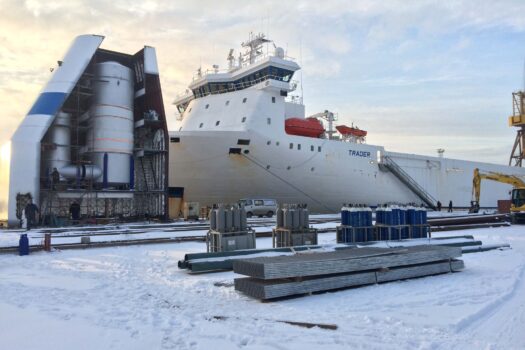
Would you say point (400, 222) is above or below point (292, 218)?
below

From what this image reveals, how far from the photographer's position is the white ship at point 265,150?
25750mm

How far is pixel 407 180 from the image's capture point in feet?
119

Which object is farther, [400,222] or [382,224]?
[400,222]

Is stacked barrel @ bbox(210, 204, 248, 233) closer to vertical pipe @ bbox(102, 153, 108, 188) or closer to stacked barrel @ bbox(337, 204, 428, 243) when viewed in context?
stacked barrel @ bbox(337, 204, 428, 243)

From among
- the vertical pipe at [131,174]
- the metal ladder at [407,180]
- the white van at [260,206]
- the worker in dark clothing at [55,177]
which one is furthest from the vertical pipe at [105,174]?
the metal ladder at [407,180]

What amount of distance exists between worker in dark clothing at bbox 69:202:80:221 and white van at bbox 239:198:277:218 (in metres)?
10.3

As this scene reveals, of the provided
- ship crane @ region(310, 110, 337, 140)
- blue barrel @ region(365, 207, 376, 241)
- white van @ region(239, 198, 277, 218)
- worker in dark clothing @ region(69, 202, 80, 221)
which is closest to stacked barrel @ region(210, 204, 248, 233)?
blue barrel @ region(365, 207, 376, 241)

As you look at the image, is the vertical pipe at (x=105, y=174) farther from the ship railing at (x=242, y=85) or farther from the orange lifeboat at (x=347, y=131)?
the orange lifeboat at (x=347, y=131)

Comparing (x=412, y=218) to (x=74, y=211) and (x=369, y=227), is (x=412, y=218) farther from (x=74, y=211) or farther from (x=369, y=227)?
(x=74, y=211)

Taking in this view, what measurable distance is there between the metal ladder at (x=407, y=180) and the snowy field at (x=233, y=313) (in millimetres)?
25312

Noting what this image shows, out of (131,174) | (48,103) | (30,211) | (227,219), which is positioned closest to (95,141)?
(131,174)

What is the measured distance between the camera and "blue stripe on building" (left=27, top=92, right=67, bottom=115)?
20344 millimetres

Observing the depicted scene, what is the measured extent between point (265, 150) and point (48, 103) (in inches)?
452

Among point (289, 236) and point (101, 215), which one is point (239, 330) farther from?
point (101, 215)
